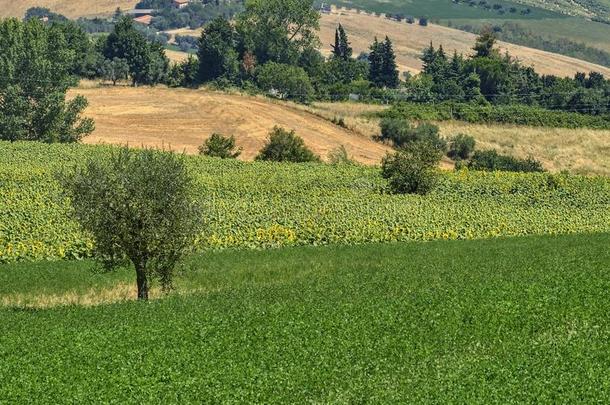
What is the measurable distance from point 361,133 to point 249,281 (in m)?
68.8

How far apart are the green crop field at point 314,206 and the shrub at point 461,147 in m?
29.3

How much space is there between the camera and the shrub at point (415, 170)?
251ft

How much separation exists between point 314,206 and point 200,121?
46062mm

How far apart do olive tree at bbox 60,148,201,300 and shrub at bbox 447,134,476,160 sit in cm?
7475

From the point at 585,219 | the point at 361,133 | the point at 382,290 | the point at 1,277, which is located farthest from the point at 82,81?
the point at 382,290

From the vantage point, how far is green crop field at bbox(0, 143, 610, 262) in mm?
59344

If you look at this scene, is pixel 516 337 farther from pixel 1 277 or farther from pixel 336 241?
pixel 336 241

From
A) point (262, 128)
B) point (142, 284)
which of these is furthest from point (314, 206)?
point (262, 128)

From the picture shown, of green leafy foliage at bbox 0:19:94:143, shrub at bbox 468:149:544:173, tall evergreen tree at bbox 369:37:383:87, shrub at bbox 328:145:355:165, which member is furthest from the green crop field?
tall evergreen tree at bbox 369:37:383:87

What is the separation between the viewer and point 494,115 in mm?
131625

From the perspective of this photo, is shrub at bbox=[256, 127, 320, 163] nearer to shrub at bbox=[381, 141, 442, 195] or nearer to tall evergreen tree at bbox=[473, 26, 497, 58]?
shrub at bbox=[381, 141, 442, 195]

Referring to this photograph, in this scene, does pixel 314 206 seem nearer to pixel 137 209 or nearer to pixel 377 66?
Result: pixel 137 209

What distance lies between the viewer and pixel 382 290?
132 ft

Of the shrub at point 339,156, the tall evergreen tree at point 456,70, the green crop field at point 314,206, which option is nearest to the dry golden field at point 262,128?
the shrub at point 339,156
